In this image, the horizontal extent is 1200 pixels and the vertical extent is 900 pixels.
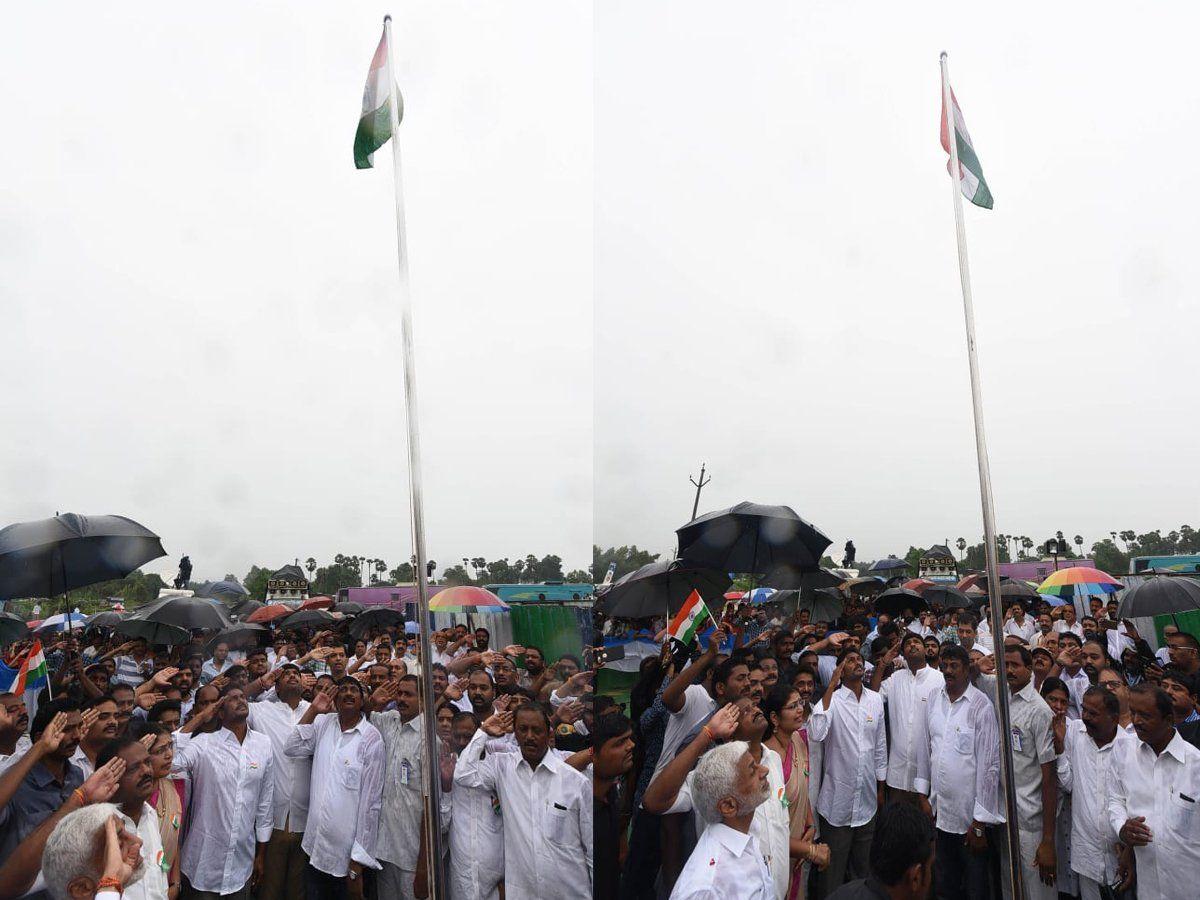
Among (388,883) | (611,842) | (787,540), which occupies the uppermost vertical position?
(787,540)

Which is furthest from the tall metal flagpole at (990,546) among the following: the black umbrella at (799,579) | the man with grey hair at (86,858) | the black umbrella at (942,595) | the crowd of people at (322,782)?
the black umbrella at (942,595)

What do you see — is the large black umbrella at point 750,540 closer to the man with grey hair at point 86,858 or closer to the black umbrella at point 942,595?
the man with grey hair at point 86,858

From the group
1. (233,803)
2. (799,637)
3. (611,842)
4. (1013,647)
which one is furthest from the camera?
(799,637)

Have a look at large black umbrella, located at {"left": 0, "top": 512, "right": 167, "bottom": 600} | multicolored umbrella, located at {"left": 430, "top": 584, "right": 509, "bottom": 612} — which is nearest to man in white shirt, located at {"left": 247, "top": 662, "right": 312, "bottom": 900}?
large black umbrella, located at {"left": 0, "top": 512, "right": 167, "bottom": 600}

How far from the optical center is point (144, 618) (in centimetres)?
834

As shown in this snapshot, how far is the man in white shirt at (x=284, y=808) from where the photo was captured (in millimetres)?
5051

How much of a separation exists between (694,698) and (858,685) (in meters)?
1.32

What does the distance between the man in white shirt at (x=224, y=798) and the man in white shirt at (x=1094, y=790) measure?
4367 millimetres

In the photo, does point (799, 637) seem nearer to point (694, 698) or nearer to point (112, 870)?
point (694, 698)

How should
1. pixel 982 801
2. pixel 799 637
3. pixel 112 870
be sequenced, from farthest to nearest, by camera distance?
pixel 799 637 < pixel 982 801 < pixel 112 870

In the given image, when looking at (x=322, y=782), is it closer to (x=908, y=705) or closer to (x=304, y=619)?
(x=908, y=705)

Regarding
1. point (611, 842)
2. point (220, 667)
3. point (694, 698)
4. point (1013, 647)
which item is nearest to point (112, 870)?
point (611, 842)

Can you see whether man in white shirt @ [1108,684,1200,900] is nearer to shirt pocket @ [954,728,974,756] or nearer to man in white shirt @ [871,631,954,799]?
shirt pocket @ [954,728,974,756]

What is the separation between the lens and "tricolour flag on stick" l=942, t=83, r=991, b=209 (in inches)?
220
